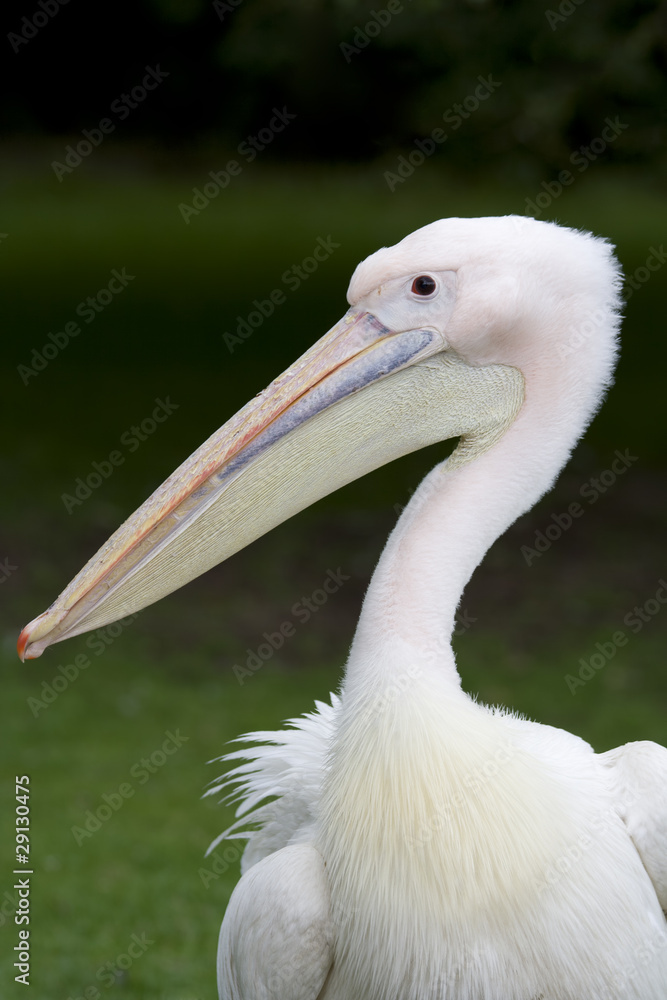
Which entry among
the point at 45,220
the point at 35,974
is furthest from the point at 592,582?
the point at 45,220

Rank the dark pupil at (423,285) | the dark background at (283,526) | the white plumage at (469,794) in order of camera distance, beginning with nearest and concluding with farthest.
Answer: the white plumage at (469,794) < the dark pupil at (423,285) < the dark background at (283,526)

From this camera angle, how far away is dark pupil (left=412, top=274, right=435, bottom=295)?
2666 millimetres

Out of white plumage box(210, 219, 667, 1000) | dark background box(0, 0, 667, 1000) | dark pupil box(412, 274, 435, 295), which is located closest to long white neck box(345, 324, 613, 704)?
white plumage box(210, 219, 667, 1000)

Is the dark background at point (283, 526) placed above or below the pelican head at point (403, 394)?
below

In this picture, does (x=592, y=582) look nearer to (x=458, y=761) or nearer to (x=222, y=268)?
(x=458, y=761)

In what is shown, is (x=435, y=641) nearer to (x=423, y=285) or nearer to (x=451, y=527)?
(x=451, y=527)

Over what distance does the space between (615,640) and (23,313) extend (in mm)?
8653

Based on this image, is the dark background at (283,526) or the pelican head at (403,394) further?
the dark background at (283,526)

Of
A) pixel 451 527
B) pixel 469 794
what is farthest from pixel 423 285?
pixel 469 794

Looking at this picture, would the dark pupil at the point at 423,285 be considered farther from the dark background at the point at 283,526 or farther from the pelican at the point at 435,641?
the dark background at the point at 283,526

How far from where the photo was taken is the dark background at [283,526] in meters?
5.31

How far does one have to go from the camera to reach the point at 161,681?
6.85 metres

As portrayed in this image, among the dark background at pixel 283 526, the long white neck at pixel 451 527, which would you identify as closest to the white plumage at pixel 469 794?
the long white neck at pixel 451 527

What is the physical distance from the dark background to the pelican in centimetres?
189
